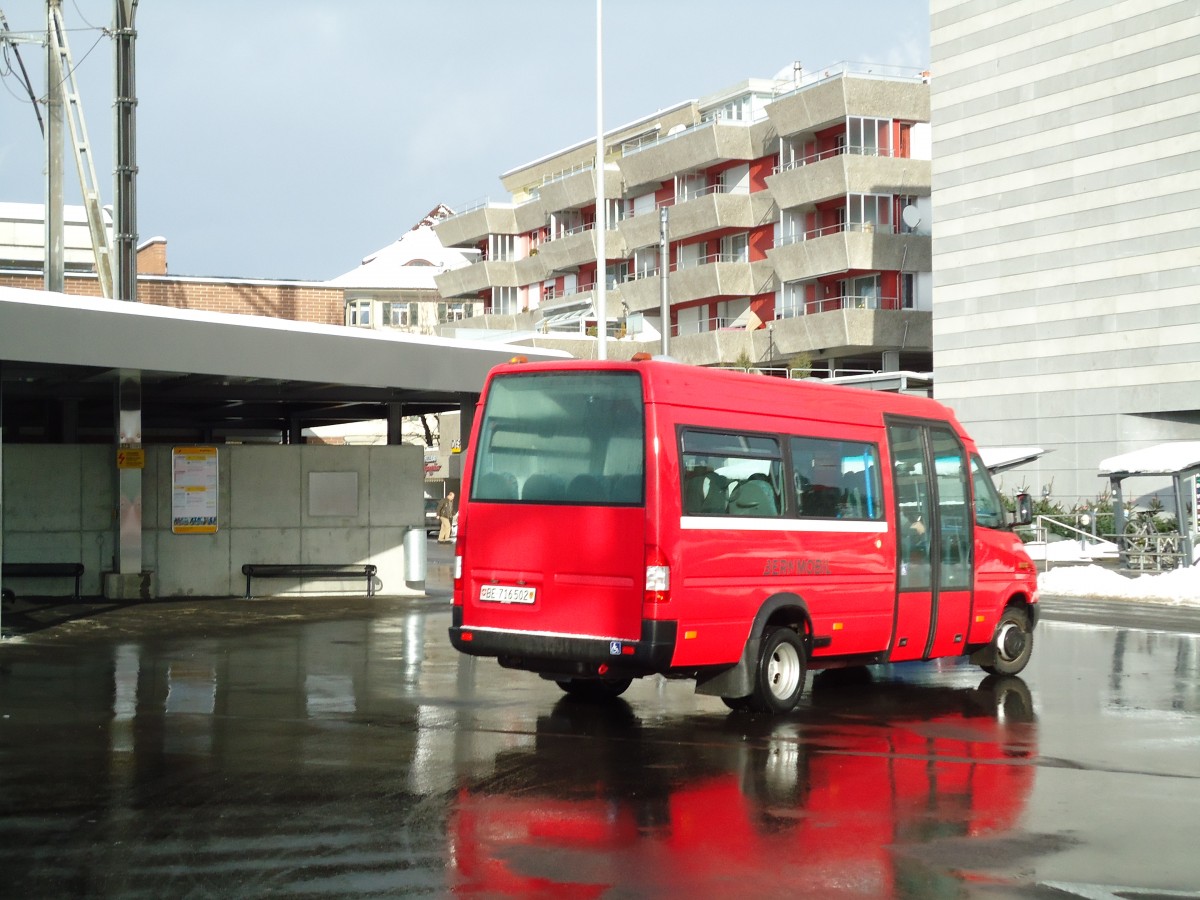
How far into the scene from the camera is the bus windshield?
10.7 metres

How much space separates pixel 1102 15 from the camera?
1809 inches

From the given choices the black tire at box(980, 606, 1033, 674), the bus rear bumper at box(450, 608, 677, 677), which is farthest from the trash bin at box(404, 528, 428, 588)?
the bus rear bumper at box(450, 608, 677, 677)

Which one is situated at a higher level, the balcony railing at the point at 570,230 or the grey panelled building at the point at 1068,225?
the balcony railing at the point at 570,230

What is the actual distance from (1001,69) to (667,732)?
43.1 metres

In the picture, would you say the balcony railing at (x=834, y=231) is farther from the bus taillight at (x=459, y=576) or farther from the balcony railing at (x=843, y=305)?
the bus taillight at (x=459, y=576)

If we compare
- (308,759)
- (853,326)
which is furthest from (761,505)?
(853,326)

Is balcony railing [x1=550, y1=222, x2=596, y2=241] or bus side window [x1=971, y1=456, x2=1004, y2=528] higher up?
balcony railing [x1=550, y1=222, x2=596, y2=241]

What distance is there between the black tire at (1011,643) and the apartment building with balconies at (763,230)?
108 ft

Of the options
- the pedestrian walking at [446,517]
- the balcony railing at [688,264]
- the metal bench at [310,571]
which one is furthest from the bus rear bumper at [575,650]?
the balcony railing at [688,264]

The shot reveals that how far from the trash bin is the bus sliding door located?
1139 centimetres

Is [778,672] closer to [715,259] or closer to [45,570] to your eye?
[45,570]

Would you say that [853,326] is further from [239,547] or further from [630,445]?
[630,445]

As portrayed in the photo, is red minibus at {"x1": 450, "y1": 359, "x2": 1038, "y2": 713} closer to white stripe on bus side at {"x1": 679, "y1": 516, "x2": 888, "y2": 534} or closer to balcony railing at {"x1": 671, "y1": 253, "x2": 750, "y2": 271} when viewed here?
white stripe on bus side at {"x1": 679, "y1": 516, "x2": 888, "y2": 534}

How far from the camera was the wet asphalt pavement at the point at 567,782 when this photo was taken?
6734mm
